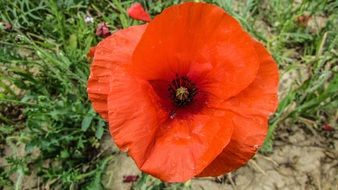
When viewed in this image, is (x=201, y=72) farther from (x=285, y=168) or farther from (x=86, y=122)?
(x=285, y=168)

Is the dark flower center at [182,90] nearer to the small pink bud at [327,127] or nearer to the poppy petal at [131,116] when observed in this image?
the poppy petal at [131,116]

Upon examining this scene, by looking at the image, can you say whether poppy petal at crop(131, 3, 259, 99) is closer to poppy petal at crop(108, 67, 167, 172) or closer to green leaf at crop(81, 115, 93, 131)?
poppy petal at crop(108, 67, 167, 172)

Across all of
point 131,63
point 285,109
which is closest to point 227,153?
point 131,63

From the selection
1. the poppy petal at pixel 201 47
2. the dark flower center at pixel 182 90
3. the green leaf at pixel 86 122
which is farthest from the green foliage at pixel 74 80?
the poppy petal at pixel 201 47

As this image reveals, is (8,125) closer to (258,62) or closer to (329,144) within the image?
(258,62)

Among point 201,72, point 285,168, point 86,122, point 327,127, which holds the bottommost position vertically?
point 285,168

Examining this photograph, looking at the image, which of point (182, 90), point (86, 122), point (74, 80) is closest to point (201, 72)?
point (182, 90)
